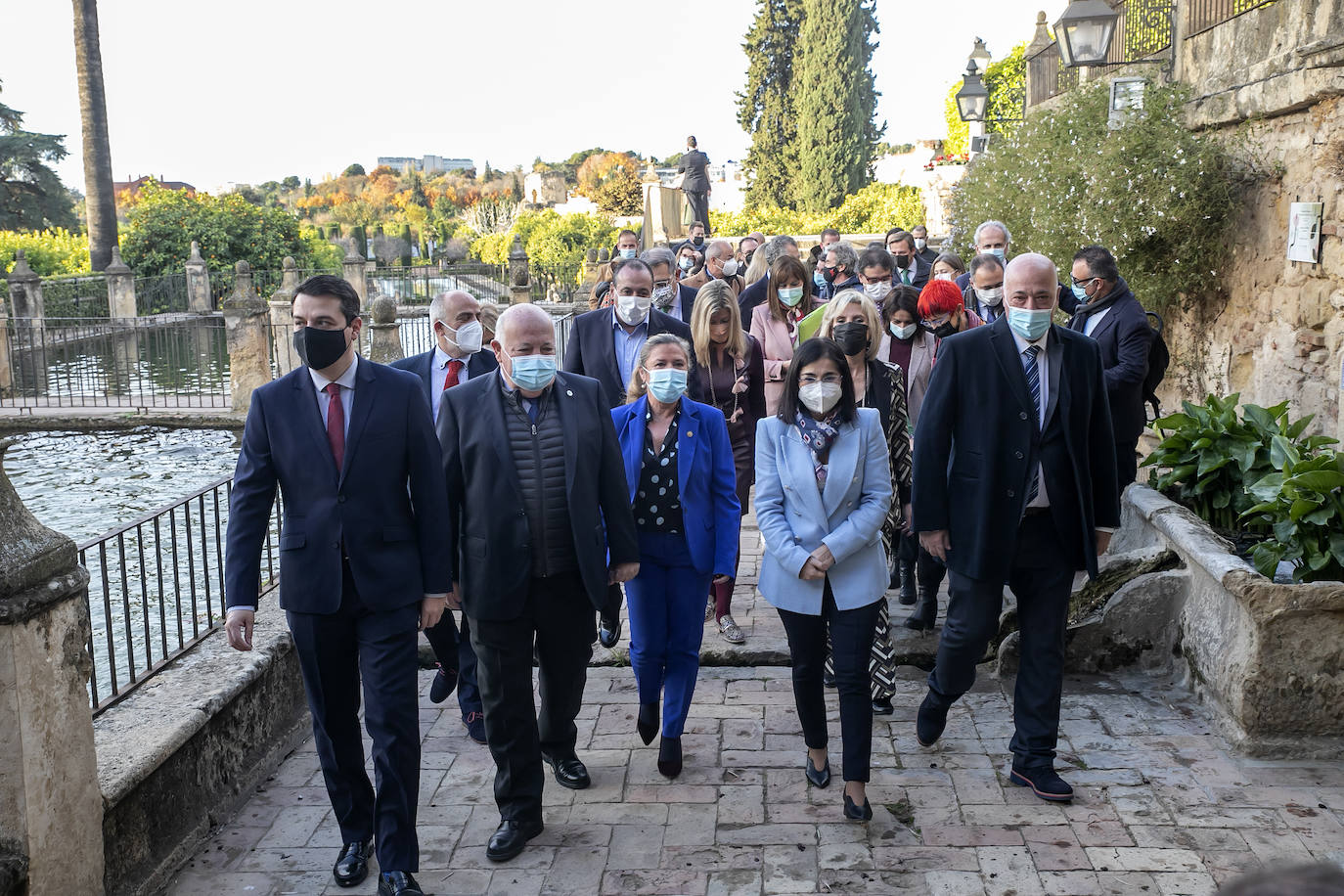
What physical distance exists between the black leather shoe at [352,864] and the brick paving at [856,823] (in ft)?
0.14

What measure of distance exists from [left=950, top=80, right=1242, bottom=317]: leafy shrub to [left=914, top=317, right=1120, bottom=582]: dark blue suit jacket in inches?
201

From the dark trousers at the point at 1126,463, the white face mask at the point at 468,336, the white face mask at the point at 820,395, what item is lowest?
the dark trousers at the point at 1126,463

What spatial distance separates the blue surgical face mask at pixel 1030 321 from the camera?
4426 mm

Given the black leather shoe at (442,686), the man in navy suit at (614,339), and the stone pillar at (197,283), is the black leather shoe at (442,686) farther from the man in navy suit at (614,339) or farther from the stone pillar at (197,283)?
the stone pillar at (197,283)

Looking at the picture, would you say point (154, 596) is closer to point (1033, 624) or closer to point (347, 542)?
point (347, 542)

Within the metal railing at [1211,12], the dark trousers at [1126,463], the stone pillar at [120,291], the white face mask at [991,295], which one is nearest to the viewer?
the dark trousers at [1126,463]

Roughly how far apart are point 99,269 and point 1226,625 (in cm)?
3068

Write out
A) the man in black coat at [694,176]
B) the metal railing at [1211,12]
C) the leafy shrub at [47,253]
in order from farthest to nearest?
the leafy shrub at [47,253] < the man in black coat at [694,176] < the metal railing at [1211,12]

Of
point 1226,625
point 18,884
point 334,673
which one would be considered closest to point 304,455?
point 334,673

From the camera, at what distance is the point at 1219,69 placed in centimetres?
912

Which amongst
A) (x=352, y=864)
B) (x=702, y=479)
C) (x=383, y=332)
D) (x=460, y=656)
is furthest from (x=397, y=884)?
(x=383, y=332)

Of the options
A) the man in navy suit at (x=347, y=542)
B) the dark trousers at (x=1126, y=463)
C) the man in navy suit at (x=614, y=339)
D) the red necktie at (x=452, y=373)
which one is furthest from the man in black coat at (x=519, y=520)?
the dark trousers at (x=1126, y=463)

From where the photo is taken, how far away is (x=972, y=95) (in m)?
14.2

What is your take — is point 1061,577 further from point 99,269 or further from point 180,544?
point 99,269
